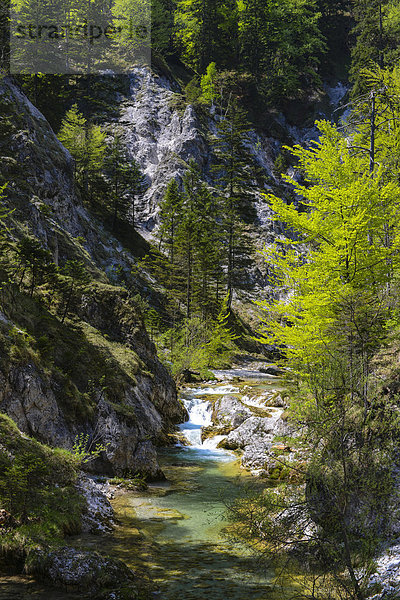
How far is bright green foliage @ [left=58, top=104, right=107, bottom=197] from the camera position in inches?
1695

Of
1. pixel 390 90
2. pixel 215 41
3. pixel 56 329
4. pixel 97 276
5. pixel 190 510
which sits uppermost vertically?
pixel 215 41

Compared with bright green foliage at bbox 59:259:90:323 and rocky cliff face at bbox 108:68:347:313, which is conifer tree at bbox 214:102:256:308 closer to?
rocky cliff face at bbox 108:68:347:313

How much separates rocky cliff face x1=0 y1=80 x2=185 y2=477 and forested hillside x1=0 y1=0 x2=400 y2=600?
68mm

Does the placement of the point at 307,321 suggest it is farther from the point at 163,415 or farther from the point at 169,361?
the point at 169,361

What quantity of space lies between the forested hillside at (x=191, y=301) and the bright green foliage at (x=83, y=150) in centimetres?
21

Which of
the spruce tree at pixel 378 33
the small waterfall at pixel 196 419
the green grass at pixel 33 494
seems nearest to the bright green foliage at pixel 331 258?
the green grass at pixel 33 494

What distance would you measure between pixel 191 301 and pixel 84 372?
82.8ft

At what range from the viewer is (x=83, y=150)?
1692 inches

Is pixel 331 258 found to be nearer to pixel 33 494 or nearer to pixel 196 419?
pixel 33 494

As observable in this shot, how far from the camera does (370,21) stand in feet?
181

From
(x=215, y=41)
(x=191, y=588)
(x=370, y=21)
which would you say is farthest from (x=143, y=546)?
(x=215, y=41)

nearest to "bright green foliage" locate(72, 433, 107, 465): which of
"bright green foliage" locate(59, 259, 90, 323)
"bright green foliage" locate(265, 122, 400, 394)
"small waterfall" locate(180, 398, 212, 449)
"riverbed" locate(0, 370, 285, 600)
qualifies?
"riverbed" locate(0, 370, 285, 600)

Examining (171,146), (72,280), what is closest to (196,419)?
(72,280)

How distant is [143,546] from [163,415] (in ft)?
33.5
